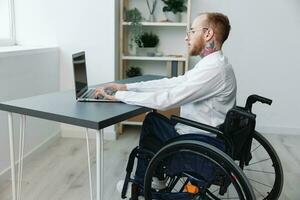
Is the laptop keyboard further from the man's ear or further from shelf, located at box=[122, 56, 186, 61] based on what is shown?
shelf, located at box=[122, 56, 186, 61]

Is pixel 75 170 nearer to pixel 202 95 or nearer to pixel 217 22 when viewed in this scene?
pixel 202 95

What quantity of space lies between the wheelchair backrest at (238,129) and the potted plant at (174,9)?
1966 mm

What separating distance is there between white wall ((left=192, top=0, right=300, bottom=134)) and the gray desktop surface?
2.22m

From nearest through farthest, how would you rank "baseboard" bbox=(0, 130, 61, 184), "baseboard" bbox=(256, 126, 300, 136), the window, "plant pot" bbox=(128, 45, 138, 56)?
"baseboard" bbox=(0, 130, 61, 184) → the window → "plant pot" bbox=(128, 45, 138, 56) → "baseboard" bbox=(256, 126, 300, 136)

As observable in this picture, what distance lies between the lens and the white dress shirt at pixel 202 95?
4.66 feet

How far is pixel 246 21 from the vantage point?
3367mm

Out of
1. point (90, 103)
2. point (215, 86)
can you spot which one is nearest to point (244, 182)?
point (215, 86)

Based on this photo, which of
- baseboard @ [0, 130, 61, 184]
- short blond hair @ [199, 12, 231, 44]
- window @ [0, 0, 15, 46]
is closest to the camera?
short blond hair @ [199, 12, 231, 44]

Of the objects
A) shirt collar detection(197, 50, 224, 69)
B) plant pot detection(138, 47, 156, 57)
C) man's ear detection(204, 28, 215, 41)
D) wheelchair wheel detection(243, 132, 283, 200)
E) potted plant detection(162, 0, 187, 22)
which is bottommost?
wheelchair wheel detection(243, 132, 283, 200)

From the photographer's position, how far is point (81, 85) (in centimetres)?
170

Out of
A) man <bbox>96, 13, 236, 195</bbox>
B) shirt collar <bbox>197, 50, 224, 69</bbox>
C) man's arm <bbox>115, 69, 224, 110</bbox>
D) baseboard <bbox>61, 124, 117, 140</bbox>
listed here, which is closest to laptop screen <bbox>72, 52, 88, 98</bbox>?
man <bbox>96, 13, 236, 195</bbox>

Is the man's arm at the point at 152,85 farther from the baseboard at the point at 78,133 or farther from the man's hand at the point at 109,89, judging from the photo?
the baseboard at the point at 78,133

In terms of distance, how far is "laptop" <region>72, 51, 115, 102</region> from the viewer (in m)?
1.57

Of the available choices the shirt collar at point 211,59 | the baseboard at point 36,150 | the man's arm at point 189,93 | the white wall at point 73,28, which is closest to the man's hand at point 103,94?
the man's arm at point 189,93
